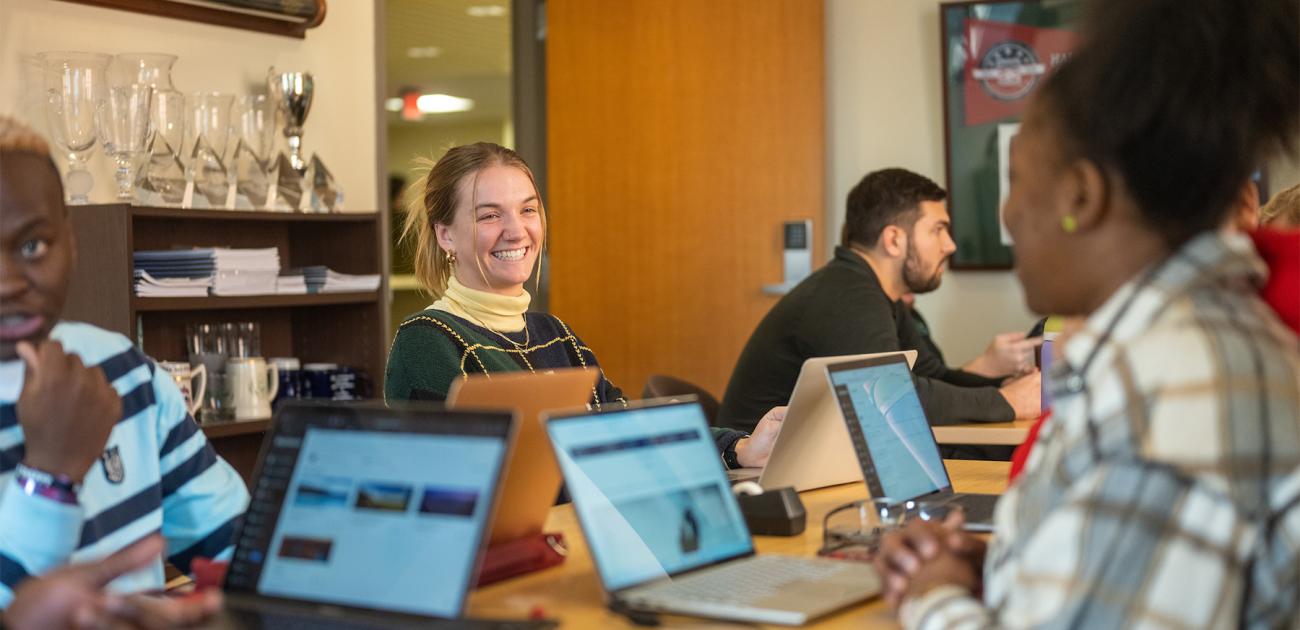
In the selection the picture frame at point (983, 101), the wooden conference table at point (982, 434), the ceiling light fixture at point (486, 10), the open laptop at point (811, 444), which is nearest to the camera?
the open laptop at point (811, 444)

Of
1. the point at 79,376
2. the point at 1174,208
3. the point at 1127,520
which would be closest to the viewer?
the point at 1127,520

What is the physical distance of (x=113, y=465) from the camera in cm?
152

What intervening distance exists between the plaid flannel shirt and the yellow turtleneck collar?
160 cm

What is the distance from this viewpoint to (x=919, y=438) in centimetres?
208

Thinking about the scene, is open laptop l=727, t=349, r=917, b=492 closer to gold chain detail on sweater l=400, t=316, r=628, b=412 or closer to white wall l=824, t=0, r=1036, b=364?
gold chain detail on sweater l=400, t=316, r=628, b=412

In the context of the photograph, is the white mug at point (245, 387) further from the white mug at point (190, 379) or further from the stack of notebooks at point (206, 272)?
the stack of notebooks at point (206, 272)

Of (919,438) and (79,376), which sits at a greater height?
(79,376)

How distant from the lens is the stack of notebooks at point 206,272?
3.28 metres

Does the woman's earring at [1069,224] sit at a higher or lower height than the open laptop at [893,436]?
higher

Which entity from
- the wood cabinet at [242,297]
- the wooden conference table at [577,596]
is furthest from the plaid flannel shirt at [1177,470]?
the wood cabinet at [242,297]

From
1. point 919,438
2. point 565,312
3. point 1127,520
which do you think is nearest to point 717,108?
point 565,312

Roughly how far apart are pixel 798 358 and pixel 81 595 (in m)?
2.52

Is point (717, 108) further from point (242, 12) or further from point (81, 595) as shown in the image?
point (81, 595)

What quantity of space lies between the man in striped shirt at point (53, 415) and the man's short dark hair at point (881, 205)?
2.53m
